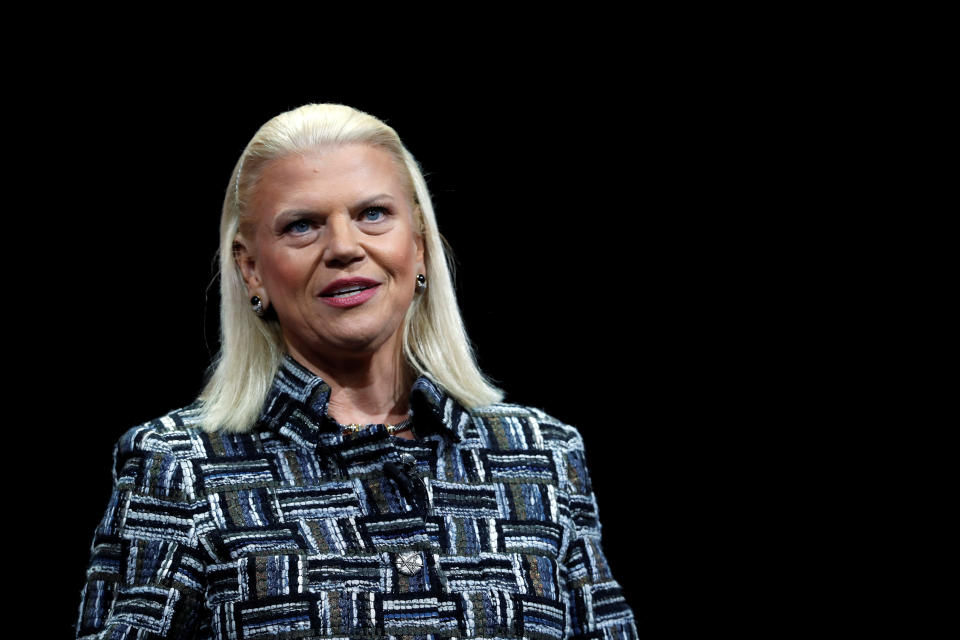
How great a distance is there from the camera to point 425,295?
2438mm

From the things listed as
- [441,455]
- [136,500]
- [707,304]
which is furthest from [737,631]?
[136,500]

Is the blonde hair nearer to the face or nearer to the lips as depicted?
the face

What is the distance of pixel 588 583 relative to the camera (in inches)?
91.0

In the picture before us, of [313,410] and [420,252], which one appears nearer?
[313,410]

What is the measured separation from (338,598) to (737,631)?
1.31 m

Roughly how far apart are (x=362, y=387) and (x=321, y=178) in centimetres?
36

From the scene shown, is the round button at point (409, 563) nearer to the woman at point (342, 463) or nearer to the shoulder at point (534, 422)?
the woman at point (342, 463)

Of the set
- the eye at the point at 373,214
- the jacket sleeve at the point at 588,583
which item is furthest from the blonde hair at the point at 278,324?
the jacket sleeve at the point at 588,583

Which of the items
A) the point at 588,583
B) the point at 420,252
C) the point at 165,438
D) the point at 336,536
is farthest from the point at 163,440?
the point at 588,583

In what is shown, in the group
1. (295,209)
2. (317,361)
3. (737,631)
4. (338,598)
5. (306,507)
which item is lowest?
(737,631)

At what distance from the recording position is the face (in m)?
2.21

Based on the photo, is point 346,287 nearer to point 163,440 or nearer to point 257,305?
point 257,305

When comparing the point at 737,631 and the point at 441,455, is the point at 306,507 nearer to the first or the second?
the point at 441,455

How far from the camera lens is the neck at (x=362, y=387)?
230 centimetres
